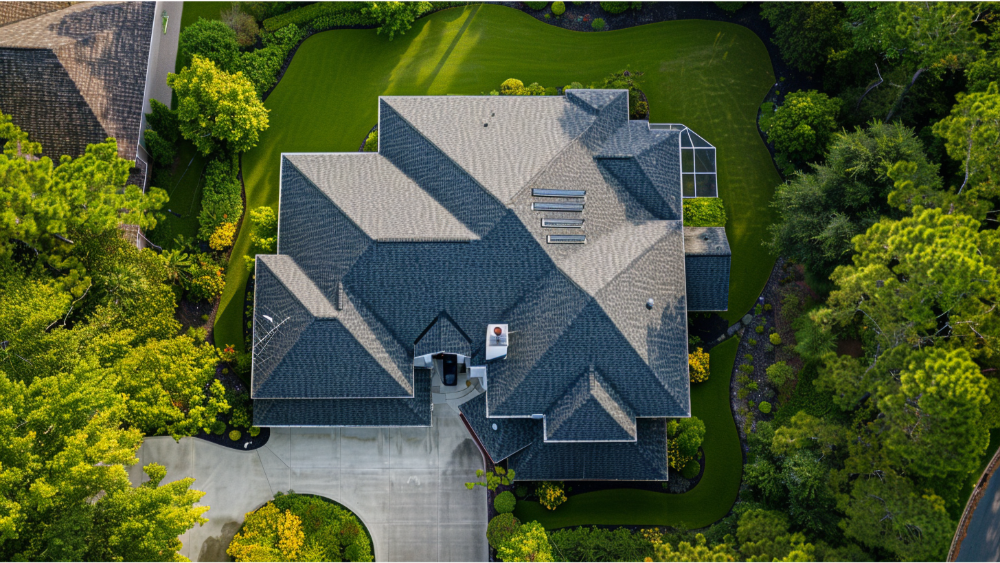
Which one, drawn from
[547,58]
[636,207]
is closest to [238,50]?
[547,58]

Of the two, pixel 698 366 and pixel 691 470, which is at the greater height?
pixel 698 366

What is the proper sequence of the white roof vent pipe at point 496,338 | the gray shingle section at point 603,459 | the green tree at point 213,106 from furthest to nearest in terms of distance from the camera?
the green tree at point 213,106
the gray shingle section at point 603,459
the white roof vent pipe at point 496,338

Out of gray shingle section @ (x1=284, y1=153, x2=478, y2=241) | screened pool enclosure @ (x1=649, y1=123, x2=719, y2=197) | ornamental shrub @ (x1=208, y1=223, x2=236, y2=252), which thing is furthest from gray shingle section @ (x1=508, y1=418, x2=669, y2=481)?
ornamental shrub @ (x1=208, y1=223, x2=236, y2=252)

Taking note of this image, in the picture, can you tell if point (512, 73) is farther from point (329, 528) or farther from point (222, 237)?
point (329, 528)

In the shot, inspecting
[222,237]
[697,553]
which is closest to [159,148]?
[222,237]

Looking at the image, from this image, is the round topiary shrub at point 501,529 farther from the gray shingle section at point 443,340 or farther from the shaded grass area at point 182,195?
the shaded grass area at point 182,195

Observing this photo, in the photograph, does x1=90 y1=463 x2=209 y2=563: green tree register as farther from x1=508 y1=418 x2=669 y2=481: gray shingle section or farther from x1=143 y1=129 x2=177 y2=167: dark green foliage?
x1=143 y1=129 x2=177 y2=167: dark green foliage

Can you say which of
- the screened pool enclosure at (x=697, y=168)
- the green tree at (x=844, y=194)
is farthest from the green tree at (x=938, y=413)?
the screened pool enclosure at (x=697, y=168)
